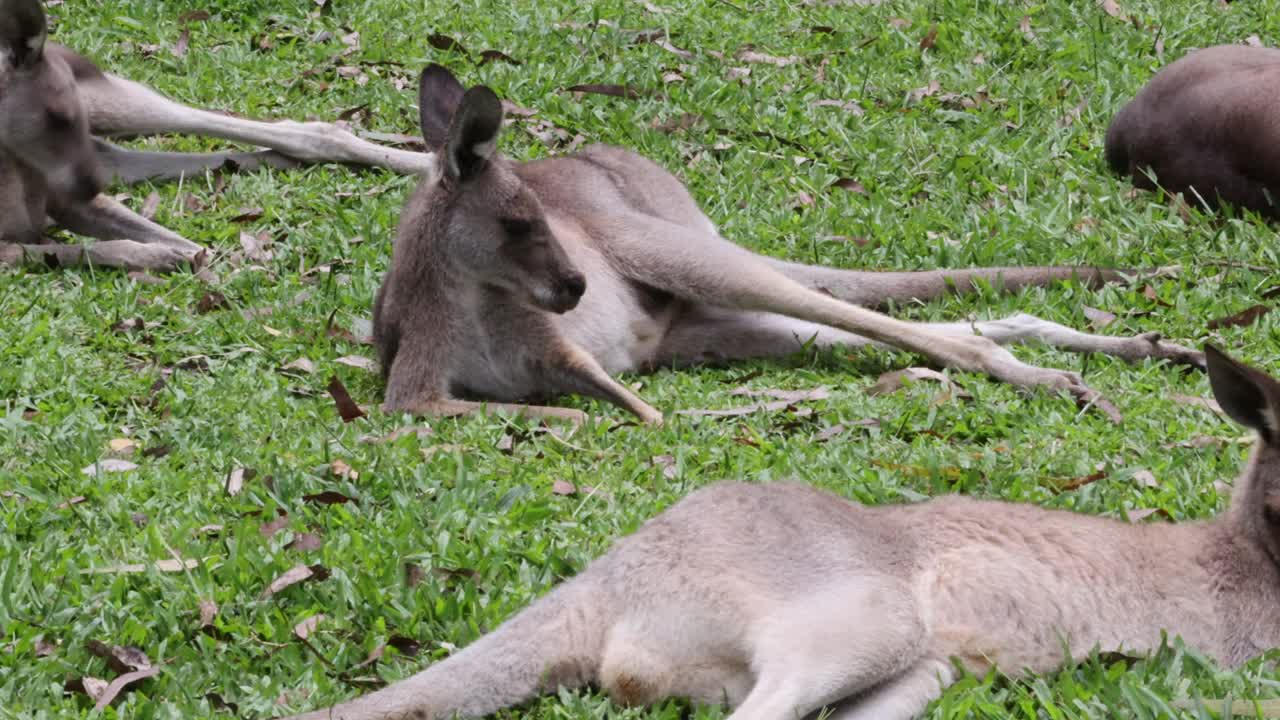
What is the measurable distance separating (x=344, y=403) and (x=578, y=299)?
0.87 metres

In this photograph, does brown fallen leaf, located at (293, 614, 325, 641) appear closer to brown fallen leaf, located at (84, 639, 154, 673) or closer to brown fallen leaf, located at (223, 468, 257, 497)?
brown fallen leaf, located at (84, 639, 154, 673)

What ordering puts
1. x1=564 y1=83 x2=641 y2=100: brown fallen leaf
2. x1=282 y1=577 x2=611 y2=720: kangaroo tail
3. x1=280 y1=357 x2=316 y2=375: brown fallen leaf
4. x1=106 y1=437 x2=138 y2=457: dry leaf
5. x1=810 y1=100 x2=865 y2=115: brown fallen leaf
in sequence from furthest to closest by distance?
x1=564 y1=83 x2=641 y2=100: brown fallen leaf < x1=810 y1=100 x2=865 y2=115: brown fallen leaf < x1=280 y1=357 x2=316 y2=375: brown fallen leaf < x1=106 y1=437 x2=138 y2=457: dry leaf < x1=282 y1=577 x2=611 y2=720: kangaroo tail

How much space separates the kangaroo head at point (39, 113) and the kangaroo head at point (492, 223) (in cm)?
217

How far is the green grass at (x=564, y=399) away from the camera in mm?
4129

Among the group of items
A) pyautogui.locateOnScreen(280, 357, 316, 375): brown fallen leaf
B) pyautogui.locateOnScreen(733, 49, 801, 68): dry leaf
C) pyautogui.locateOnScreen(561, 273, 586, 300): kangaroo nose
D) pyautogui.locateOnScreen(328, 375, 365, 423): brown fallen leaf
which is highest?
pyautogui.locateOnScreen(561, 273, 586, 300): kangaroo nose

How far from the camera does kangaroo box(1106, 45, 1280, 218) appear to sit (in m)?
7.55

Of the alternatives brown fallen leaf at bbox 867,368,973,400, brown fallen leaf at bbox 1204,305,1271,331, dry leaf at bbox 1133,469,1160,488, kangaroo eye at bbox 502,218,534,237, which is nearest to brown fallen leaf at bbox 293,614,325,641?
kangaroo eye at bbox 502,218,534,237

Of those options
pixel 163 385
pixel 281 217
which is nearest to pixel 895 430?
pixel 163 385

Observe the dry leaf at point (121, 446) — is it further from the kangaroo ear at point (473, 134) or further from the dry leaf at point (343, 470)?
the kangaroo ear at point (473, 134)

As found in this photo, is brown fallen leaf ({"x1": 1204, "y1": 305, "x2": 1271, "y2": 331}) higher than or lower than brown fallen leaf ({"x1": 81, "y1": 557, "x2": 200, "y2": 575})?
higher

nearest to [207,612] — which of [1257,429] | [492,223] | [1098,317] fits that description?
[492,223]

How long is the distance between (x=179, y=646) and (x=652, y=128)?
202 inches

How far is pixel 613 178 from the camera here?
7.12 metres

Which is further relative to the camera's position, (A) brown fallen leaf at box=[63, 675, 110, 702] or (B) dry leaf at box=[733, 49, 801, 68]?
(B) dry leaf at box=[733, 49, 801, 68]
